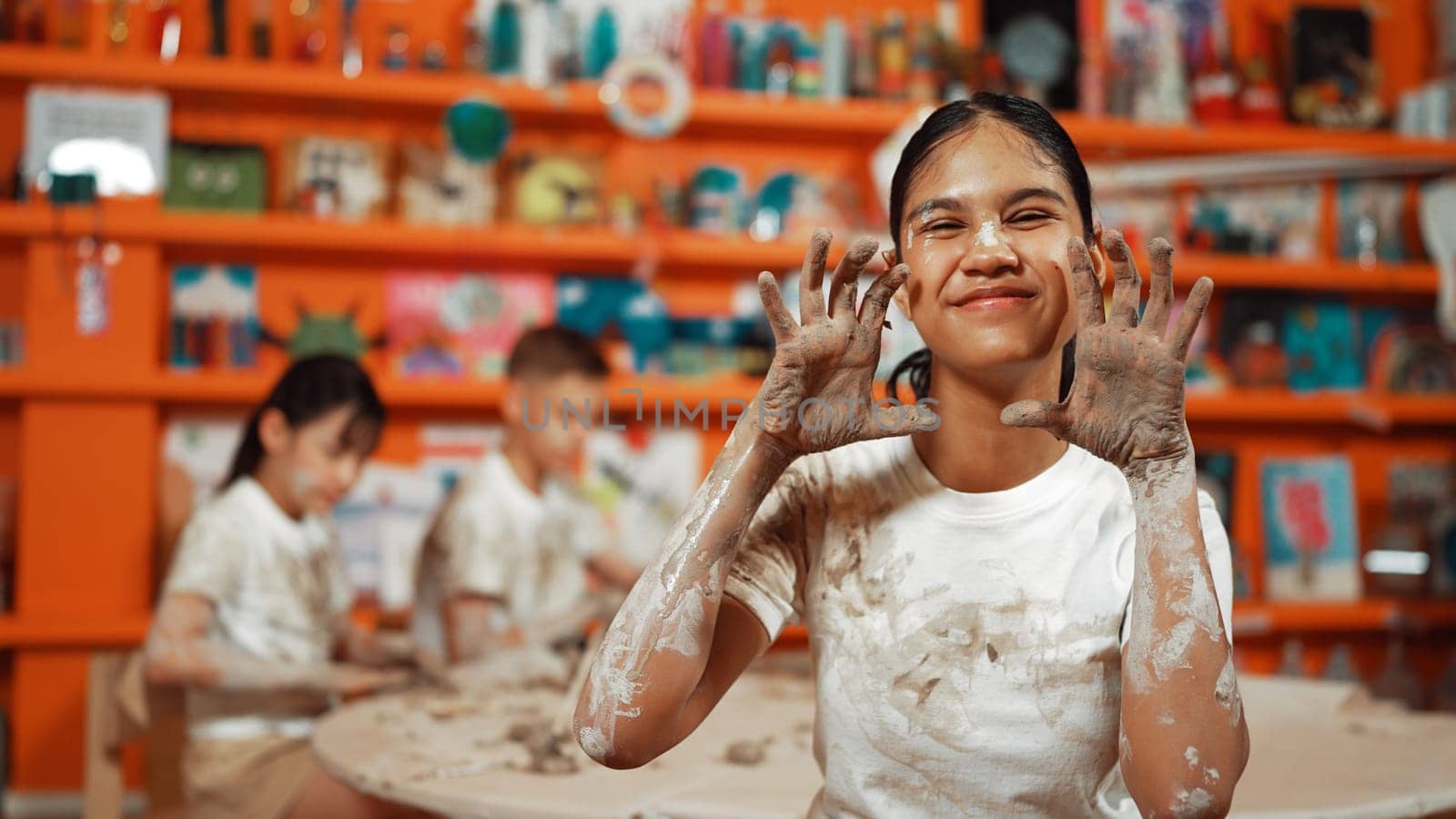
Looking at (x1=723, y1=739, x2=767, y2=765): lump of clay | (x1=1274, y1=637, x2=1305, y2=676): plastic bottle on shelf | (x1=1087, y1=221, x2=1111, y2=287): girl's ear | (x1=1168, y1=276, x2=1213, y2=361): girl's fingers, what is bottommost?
(x1=1274, y1=637, x2=1305, y2=676): plastic bottle on shelf

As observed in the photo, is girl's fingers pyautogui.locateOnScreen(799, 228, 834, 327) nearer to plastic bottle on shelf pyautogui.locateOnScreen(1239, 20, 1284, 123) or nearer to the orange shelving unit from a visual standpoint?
the orange shelving unit

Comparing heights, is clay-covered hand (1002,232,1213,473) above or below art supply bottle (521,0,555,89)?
below

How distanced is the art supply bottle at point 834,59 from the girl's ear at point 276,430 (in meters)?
1.94

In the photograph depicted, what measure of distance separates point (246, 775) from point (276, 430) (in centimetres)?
67

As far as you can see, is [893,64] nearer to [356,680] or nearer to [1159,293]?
[356,680]

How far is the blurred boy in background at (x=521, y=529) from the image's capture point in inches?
103

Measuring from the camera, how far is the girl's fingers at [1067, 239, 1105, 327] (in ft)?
3.16

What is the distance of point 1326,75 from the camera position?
3.99m

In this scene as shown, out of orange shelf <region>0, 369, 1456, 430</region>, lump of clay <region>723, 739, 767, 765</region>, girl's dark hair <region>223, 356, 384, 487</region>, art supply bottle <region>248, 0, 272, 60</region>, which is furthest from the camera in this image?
art supply bottle <region>248, 0, 272, 60</region>

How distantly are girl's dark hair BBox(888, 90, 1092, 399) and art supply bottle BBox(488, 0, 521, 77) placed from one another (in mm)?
2557

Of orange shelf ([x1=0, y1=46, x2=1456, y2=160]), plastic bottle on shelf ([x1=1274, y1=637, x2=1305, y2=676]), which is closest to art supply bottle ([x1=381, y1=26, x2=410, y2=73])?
orange shelf ([x1=0, y1=46, x2=1456, y2=160])

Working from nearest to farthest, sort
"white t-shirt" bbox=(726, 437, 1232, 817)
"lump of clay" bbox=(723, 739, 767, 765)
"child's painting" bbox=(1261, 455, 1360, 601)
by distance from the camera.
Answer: "white t-shirt" bbox=(726, 437, 1232, 817) → "lump of clay" bbox=(723, 739, 767, 765) → "child's painting" bbox=(1261, 455, 1360, 601)

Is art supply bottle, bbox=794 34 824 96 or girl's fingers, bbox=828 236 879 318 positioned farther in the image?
art supply bottle, bbox=794 34 824 96

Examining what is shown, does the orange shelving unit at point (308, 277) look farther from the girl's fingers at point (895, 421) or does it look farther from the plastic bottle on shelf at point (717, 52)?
the girl's fingers at point (895, 421)
